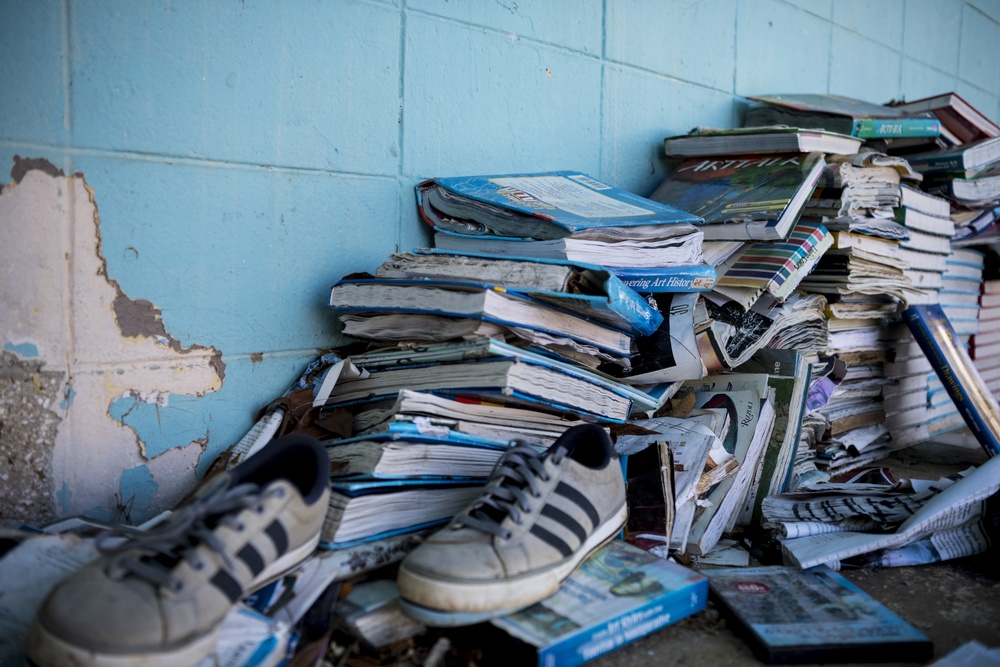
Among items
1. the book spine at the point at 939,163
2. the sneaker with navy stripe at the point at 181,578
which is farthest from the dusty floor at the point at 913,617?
the book spine at the point at 939,163

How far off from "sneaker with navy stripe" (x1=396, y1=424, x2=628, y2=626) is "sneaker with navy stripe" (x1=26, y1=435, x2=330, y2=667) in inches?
8.8

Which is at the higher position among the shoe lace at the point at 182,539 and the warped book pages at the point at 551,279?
the warped book pages at the point at 551,279

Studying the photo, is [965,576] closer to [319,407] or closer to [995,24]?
[319,407]

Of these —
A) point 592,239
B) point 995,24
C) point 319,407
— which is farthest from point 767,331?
point 995,24

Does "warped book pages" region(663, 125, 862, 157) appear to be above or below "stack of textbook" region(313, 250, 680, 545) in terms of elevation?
above

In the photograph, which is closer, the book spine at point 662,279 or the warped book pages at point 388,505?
the warped book pages at point 388,505

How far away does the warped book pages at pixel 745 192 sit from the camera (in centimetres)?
225

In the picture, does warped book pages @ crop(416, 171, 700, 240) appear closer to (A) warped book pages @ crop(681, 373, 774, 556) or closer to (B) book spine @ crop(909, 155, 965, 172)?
(A) warped book pages @ crop(681, 373, 774, 556)

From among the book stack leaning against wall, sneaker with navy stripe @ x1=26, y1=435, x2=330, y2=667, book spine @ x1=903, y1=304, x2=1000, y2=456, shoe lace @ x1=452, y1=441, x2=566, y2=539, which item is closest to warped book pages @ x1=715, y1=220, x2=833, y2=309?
the book stack leaning against wall

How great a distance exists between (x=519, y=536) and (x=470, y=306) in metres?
0.54

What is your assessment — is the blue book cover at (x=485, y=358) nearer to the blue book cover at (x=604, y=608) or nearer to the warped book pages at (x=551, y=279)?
the warped book pages at (x=551, y=279)

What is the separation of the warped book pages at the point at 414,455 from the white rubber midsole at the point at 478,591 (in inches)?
11.4

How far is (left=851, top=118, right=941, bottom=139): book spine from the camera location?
273cm

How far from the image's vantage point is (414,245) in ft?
7.06
